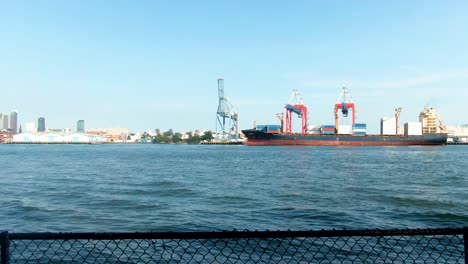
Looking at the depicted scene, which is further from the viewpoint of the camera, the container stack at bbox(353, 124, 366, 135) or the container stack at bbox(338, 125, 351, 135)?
the container stack at bbox(338, 125, 351, 135)

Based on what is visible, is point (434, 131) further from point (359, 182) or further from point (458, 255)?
point (458, 255)

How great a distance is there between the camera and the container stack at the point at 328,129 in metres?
110

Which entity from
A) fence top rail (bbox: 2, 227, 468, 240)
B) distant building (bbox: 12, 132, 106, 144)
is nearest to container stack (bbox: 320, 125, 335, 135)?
fence top rail (bbox: 2, 227, 468, 240)

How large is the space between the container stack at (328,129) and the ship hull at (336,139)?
4.85 m

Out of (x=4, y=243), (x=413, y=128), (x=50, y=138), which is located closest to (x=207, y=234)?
(x=4, y=243)

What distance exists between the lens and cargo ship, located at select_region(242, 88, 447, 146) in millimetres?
102812

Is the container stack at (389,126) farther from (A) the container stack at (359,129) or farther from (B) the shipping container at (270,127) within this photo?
(B) the shipping container at (270,127)

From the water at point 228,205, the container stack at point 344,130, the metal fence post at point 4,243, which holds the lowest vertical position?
the water at point 228,205

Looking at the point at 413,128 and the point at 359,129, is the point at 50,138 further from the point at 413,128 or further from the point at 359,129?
the point at 413,128

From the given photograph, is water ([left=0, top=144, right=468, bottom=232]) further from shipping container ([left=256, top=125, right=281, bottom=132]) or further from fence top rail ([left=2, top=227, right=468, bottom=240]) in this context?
shipping container ([left=256, top=125, right=281, bottom=132])

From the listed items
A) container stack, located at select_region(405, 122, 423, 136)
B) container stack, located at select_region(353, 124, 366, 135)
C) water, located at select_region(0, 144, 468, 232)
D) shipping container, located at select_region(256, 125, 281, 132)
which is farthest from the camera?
shipping container, located at select_region(256, 125, 281, 132)

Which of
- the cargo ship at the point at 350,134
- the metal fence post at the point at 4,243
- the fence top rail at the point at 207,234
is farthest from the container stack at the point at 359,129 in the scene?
the metal fence post at the point at 4,243

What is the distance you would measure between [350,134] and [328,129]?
5.82 m

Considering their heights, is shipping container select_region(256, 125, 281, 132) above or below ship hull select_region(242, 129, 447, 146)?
above
